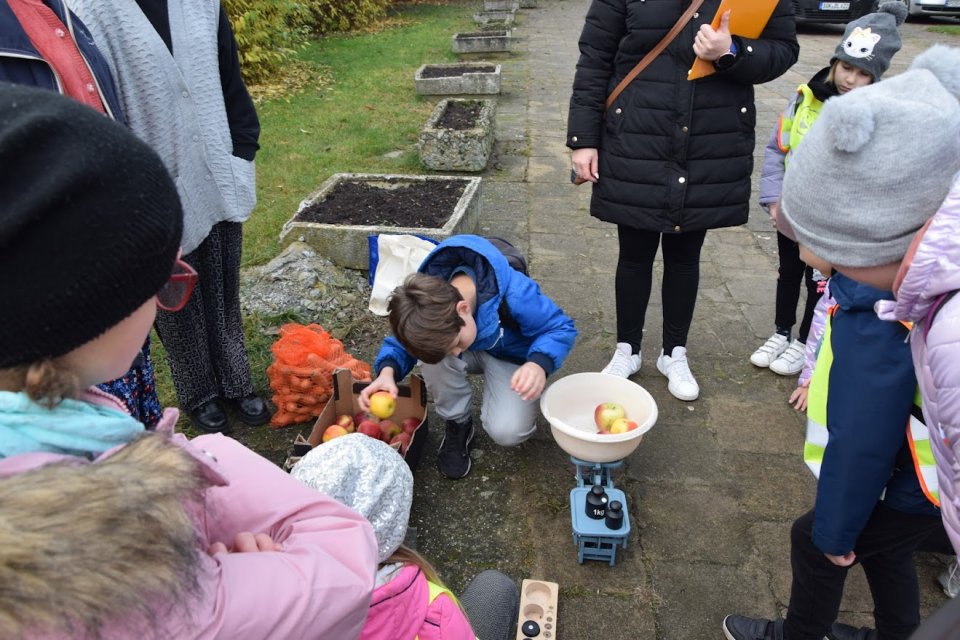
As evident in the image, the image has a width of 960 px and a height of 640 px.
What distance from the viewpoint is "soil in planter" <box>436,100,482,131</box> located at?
6328 millimetres

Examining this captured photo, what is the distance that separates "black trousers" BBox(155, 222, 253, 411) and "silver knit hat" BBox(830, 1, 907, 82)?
2.63 meters

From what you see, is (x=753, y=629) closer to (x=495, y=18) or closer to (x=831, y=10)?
(x=831, y=10)

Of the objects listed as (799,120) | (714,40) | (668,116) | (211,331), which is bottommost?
(211,331)

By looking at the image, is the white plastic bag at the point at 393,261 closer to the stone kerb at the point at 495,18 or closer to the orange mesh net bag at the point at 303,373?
the orange mesh net bag at the point at 303,373

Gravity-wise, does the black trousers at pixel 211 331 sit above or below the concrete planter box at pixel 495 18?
above

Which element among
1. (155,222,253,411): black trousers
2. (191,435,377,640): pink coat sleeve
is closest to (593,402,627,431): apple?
(155,222,253,411): black trousers

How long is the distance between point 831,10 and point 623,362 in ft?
43.8

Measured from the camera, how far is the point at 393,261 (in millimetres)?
3615

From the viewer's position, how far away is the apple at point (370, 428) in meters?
2.70

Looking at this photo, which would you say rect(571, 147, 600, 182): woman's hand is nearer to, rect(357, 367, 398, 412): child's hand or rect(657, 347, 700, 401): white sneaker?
rect(657, 347, 700, 401): white sneaker

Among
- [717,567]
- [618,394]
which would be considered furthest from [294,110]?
[717,567]

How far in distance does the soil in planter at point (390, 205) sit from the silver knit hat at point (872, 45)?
2.32 metres

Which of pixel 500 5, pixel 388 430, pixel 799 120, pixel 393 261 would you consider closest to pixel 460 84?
pixel 393 261

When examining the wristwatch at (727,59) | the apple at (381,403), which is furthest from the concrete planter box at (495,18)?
the apple at (381,403)
